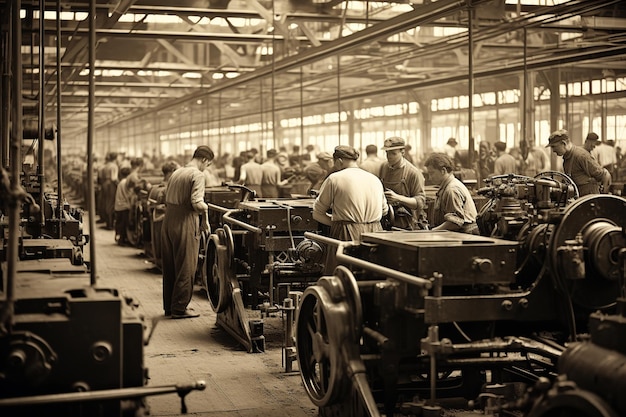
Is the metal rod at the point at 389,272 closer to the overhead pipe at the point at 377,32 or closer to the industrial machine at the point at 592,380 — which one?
the industrial machine at the point at 592,380

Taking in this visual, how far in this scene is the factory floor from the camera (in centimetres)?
596

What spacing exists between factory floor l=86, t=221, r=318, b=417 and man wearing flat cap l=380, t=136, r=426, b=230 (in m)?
1.57

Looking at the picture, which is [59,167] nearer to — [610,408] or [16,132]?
[16,132]

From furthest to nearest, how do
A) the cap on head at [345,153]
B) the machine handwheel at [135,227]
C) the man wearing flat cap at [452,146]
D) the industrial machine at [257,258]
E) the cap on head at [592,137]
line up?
the man wearing flat cap at [452,146]
the machine handwheel at [135,227]
the cap on head at [592,137]
the industrial machine at [257,258]
the cap on head at [345,153]

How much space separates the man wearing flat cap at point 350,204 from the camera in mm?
7184

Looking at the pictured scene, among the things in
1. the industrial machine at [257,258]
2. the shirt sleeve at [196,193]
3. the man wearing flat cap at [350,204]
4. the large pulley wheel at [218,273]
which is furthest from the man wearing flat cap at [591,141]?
the man wearing flat cap at [350,204]

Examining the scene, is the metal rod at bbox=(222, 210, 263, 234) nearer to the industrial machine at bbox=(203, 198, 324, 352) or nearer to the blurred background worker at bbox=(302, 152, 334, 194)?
the industrial machine at bbox=(203, 198, 324, 352)

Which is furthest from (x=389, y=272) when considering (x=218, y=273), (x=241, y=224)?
(x=218, y=273)

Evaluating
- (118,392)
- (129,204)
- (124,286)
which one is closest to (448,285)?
(118,392)

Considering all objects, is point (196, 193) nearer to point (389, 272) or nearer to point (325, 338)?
point (325, 338)

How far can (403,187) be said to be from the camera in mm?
9023

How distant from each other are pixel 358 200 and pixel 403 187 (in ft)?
6.29

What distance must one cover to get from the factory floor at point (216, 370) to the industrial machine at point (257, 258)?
23 centimetres

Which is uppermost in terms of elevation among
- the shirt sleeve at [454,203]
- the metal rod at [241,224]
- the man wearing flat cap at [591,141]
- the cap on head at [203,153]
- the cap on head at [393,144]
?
the man wearing flat cap at [591,141]
